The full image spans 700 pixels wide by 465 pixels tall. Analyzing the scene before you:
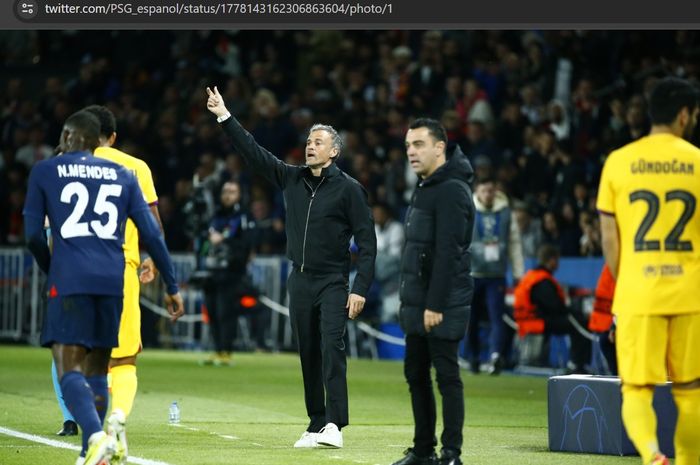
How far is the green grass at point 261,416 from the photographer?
32.8 ft

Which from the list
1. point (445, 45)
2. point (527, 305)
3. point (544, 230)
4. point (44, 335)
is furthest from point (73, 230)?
point (445, 45)

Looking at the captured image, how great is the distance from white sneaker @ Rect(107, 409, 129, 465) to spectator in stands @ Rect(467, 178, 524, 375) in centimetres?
1049

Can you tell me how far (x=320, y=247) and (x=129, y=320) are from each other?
6.20ft

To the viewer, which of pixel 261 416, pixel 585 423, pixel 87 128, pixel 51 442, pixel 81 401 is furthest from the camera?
pixel 261 416

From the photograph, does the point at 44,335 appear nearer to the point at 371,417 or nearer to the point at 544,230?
the point at 371,417

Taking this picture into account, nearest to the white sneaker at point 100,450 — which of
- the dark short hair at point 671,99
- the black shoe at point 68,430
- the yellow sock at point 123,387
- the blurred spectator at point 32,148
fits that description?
the yellow sock at point 123,387

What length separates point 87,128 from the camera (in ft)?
27.7

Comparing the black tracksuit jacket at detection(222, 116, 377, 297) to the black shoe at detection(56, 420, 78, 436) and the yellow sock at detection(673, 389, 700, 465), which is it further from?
the yellow sock at detection(673, 389, 700, 465)

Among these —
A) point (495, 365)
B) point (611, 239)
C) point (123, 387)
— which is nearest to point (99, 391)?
point (123, 387)

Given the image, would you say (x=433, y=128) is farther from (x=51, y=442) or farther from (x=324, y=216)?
(x=51, y=442)

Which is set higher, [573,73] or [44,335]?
[573,73]

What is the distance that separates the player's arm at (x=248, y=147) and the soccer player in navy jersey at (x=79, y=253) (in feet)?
8.27

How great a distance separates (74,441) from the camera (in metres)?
10.6

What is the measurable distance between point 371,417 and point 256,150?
3.30 metres
